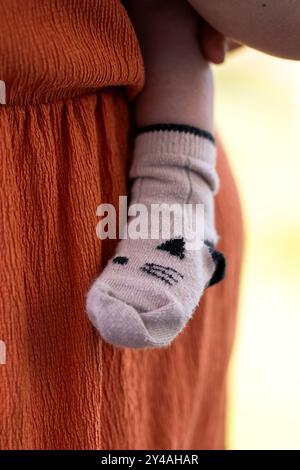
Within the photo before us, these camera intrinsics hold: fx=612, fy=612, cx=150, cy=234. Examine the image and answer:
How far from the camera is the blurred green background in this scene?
1.14 m

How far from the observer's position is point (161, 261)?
0.43m

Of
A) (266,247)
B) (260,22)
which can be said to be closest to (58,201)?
(260,22)

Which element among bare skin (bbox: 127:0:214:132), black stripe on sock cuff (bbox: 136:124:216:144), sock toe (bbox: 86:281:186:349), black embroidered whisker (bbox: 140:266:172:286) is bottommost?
sock toe (bbox: 86:281:186:349)

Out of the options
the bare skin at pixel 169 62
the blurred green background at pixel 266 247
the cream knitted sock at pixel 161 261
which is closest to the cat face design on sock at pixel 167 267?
the cream knitted sock at pixel 161 261

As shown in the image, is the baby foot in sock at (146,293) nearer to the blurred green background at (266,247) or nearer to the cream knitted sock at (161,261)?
the cream knitted sock at (161,261)

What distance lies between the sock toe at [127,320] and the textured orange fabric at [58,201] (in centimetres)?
4

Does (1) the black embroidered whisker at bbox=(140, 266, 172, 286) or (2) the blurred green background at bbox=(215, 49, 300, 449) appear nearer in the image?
(1) the black embroidered whisker at bbox=(140, 266, 172, 286)

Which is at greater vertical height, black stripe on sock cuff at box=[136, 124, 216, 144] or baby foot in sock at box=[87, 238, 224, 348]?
black stripe on sock cuff at box=[136, 124, 216, 144]

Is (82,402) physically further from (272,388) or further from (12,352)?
(272,388)

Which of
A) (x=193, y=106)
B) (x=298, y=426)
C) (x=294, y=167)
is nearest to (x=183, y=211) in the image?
(x=193, y=106)

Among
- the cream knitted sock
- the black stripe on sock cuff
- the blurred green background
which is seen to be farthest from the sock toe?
the blurred green background

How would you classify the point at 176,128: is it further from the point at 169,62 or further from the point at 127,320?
the point at 127,320

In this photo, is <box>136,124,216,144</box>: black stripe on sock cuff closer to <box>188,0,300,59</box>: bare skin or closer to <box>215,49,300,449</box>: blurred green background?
<box>188,0,300,59</box>: bare skin

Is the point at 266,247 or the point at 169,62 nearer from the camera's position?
the point at 169,62
